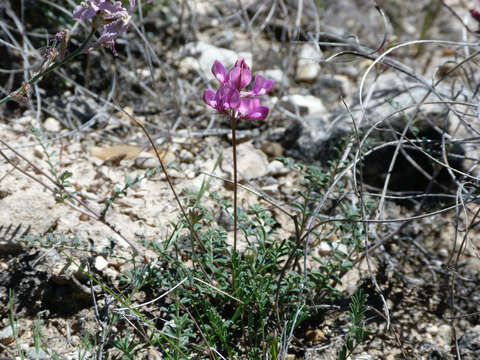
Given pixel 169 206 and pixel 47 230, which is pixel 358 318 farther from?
pixel 47 230

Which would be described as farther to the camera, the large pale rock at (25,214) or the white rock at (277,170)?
the white rock at (277,170)

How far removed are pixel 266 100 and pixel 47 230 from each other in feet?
6.09

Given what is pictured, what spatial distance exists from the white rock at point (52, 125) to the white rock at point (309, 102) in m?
1.58

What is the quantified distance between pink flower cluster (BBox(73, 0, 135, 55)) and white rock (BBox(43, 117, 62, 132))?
1610mm

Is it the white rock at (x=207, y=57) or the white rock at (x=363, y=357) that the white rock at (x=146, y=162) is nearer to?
the white rock at (x=207, y=57)

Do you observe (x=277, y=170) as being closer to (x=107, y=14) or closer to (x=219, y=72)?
(x=219, y=72)

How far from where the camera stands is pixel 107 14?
4.73ft

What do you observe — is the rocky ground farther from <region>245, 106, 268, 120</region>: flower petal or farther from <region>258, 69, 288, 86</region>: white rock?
<region>245, 106, 268, 120</region>: flower petal

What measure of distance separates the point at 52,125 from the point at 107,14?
1708 mm

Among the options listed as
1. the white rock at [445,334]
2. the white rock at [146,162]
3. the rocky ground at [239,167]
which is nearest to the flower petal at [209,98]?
the rocky ground at [239,167]

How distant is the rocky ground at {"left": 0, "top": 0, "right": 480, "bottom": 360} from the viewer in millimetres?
1986

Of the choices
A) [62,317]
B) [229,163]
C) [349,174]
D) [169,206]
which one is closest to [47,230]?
[62,317]

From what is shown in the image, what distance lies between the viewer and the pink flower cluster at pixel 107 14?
1.43 metres

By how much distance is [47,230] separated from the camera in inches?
84.5
